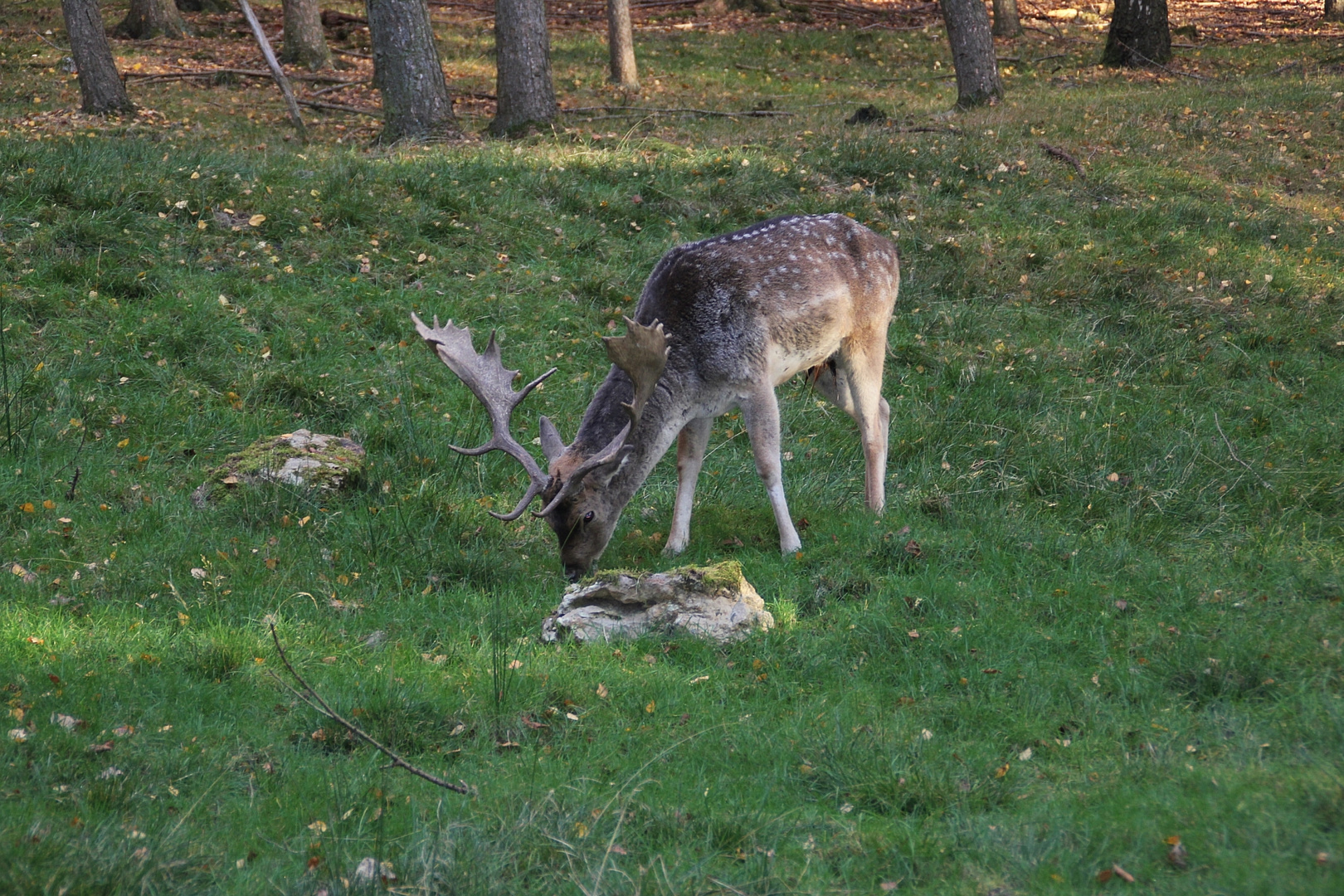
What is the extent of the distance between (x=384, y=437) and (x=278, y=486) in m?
1.13

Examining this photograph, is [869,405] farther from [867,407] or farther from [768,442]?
[768,442]

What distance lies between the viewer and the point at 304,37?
20.6m

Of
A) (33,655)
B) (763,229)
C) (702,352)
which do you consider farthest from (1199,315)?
(33,655)

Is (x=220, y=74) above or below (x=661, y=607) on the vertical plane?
above

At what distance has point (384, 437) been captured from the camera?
8.45 m

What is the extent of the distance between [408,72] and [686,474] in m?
8.55

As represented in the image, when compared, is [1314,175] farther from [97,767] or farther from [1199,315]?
[97,767]

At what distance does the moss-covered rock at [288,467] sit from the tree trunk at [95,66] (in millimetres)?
9357

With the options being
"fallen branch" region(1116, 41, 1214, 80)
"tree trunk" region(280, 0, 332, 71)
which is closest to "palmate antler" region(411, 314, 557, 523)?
"tree trunk" region(280, 0, 332, 71)

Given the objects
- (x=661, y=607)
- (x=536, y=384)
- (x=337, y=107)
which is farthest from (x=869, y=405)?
(x=337, y=107)

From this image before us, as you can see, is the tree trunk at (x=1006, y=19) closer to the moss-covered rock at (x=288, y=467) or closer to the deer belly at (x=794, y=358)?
the deer belly at (x=794, y=358)

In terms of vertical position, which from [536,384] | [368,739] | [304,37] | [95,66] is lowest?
[368,739]

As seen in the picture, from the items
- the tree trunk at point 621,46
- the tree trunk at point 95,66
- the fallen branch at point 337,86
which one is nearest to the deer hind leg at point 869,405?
the tree trunk at point 95,66

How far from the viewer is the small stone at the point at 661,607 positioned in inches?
240
